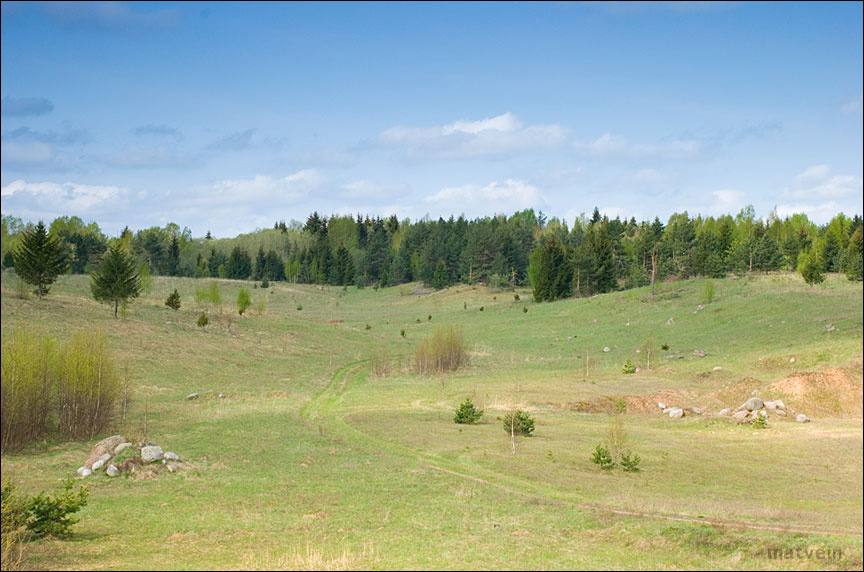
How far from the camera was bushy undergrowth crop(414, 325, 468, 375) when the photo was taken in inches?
2329

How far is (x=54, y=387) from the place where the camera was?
29.8 m

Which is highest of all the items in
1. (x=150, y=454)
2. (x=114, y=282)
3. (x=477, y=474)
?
(x=114, y=282)

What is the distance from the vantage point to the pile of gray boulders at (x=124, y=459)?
938 inches

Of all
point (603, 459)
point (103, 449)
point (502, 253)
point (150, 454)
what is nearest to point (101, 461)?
point (103, 449)

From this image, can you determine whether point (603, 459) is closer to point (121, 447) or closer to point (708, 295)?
point (121, 447)

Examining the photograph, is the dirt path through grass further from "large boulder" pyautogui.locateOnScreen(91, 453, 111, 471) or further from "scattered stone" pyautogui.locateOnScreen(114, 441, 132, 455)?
"large boulder" pyautogui.locateOnScreen(91, 453, 111, 471)

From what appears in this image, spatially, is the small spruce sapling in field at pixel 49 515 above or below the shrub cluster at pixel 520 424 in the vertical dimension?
above

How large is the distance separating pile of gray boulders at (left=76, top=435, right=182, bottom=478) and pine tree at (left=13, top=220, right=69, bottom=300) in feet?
119

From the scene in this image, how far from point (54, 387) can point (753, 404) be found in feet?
128

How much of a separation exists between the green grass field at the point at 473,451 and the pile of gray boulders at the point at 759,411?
122 centimetres

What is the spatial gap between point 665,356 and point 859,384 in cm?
2183

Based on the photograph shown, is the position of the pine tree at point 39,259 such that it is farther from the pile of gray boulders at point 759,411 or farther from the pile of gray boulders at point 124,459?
the pile of gray boulders at point 759,411

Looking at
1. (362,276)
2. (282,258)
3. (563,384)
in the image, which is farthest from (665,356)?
(282,258)

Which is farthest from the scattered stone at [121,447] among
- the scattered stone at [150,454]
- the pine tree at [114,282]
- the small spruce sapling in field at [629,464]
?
the pine tree at [114,282]
